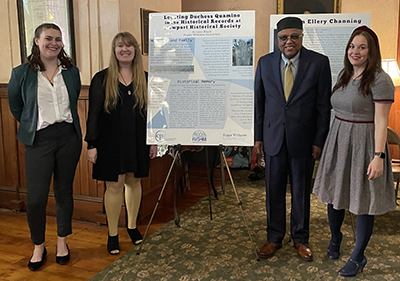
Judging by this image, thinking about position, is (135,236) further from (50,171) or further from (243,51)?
(243,51)

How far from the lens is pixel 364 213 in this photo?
2.05 meters

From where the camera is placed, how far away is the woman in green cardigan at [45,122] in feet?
7.32

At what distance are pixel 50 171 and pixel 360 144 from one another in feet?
6.11

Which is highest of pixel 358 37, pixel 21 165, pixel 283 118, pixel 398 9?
pixel 398 9

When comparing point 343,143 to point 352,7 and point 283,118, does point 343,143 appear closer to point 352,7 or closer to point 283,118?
point 283,118

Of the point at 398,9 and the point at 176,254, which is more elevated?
the point at 398,9

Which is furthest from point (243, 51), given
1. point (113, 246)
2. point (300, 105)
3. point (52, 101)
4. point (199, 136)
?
point (113, 246)

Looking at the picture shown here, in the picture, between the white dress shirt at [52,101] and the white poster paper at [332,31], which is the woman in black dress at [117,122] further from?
the white poster paper at [332,31]

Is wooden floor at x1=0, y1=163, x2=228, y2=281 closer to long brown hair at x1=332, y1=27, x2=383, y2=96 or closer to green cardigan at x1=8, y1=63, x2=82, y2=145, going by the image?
green cardigan at x1=8, y1=63, x2=82, y2=145

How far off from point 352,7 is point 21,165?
4.11 metres

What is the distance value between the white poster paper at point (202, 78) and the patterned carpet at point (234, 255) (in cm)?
77

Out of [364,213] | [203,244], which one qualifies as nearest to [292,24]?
[364,213]

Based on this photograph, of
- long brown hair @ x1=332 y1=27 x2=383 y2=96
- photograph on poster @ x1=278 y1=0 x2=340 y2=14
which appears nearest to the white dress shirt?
long brown hair @ x1=332 y1=27 x2=383 y2=96

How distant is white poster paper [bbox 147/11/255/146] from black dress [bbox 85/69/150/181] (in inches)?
4.4
